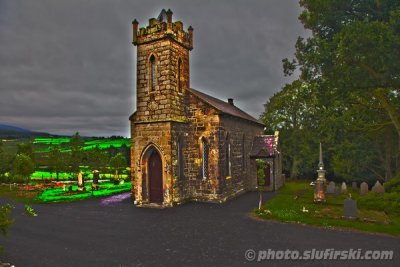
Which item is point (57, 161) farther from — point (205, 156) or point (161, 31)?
point (161, 31)

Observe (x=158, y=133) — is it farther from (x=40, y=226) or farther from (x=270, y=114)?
(x=270, y=114)

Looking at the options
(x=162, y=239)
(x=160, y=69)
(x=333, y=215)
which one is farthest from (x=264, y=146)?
(x=162, y=239)

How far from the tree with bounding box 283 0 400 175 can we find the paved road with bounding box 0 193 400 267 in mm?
11763

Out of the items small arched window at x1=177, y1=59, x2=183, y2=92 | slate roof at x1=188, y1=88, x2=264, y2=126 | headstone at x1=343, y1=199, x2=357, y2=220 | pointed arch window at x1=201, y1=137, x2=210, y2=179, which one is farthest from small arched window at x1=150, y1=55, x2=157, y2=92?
headstone at x1=343, y1=199, x2=357, y2=220

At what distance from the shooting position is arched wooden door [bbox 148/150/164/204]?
1906 centimetres

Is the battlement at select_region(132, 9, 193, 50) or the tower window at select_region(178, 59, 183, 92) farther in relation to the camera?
the tower window at select_region(178, 59, 183, 92)

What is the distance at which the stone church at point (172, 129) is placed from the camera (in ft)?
61.0

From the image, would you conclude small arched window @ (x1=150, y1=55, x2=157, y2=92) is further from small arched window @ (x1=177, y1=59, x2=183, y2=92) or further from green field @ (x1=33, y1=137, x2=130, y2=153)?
green field @ (x1=33, y1=137, x2=130, y2=153)

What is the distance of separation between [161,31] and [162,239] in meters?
13.8

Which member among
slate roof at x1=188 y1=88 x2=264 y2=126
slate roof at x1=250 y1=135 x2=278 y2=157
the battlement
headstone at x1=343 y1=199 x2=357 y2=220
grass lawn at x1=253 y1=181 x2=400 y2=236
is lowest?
grass lawn at x1=253 y1=181 x2=400 y2=236

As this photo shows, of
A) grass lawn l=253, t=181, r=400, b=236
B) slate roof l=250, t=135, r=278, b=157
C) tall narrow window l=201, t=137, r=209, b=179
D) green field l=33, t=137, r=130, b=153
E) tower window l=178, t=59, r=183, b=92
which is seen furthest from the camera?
green field l=33, t=137, r=130, b=153

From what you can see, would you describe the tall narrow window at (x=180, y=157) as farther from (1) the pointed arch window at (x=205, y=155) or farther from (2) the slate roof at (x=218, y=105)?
(2) the slate roof at (x=218, y=105)

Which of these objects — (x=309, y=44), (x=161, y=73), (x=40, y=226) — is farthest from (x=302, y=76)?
(x=40, y=226)

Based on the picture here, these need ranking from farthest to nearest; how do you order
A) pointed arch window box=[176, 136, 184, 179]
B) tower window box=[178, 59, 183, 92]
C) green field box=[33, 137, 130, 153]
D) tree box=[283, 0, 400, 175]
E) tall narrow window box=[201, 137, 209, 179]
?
green field box=[33, 137, 130, 153], tower window box=[178, 59, 183, 92], tall narrow window box=[201, 137, 209, 179], pointed arch window box=[176, 136, 184, 179], tree box=[283, 0, 400, 175]
